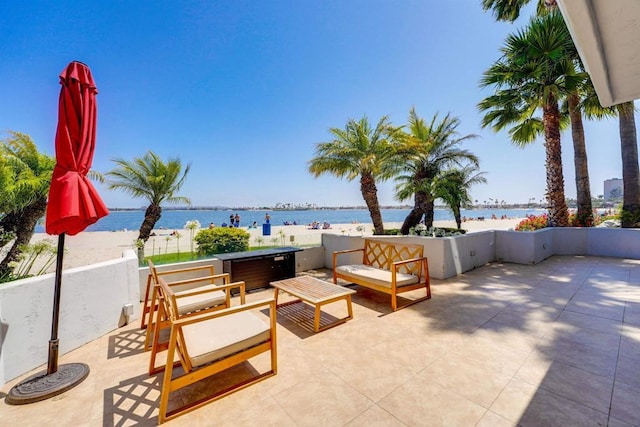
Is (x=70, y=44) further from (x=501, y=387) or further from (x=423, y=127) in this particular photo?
(x=423, y=127)

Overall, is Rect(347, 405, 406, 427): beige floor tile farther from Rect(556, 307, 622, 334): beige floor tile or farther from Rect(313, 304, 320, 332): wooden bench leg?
Rect(556, 307, 622, 334): beige floor tile

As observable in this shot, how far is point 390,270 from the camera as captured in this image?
5.55 metres

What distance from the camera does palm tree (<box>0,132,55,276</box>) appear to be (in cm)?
501

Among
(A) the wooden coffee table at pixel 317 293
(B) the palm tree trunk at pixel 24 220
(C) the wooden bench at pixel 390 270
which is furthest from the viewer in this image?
(B) the palm tree trunk at pixel 24 220

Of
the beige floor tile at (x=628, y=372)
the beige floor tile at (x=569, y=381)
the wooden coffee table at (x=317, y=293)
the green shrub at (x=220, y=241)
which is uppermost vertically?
the green shrub at (x=220, y=241)

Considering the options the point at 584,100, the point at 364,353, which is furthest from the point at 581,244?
the point at 364,353

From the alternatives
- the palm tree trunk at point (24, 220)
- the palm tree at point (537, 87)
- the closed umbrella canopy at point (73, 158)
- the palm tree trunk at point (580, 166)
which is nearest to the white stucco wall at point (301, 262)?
the closed umbrella canopy at point (73, 158)

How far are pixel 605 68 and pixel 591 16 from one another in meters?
1.15

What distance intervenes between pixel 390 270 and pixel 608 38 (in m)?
4.48

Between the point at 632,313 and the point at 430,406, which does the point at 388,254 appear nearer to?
the point at 430,406

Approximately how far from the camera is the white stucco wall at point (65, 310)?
269 cm

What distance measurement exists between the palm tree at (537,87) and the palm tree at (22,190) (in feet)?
44.5

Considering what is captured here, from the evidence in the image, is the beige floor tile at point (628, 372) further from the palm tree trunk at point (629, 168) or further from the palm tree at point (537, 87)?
the palm tree trunk at point (629, 168)

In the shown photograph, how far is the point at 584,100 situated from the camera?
Answer: 949cm
